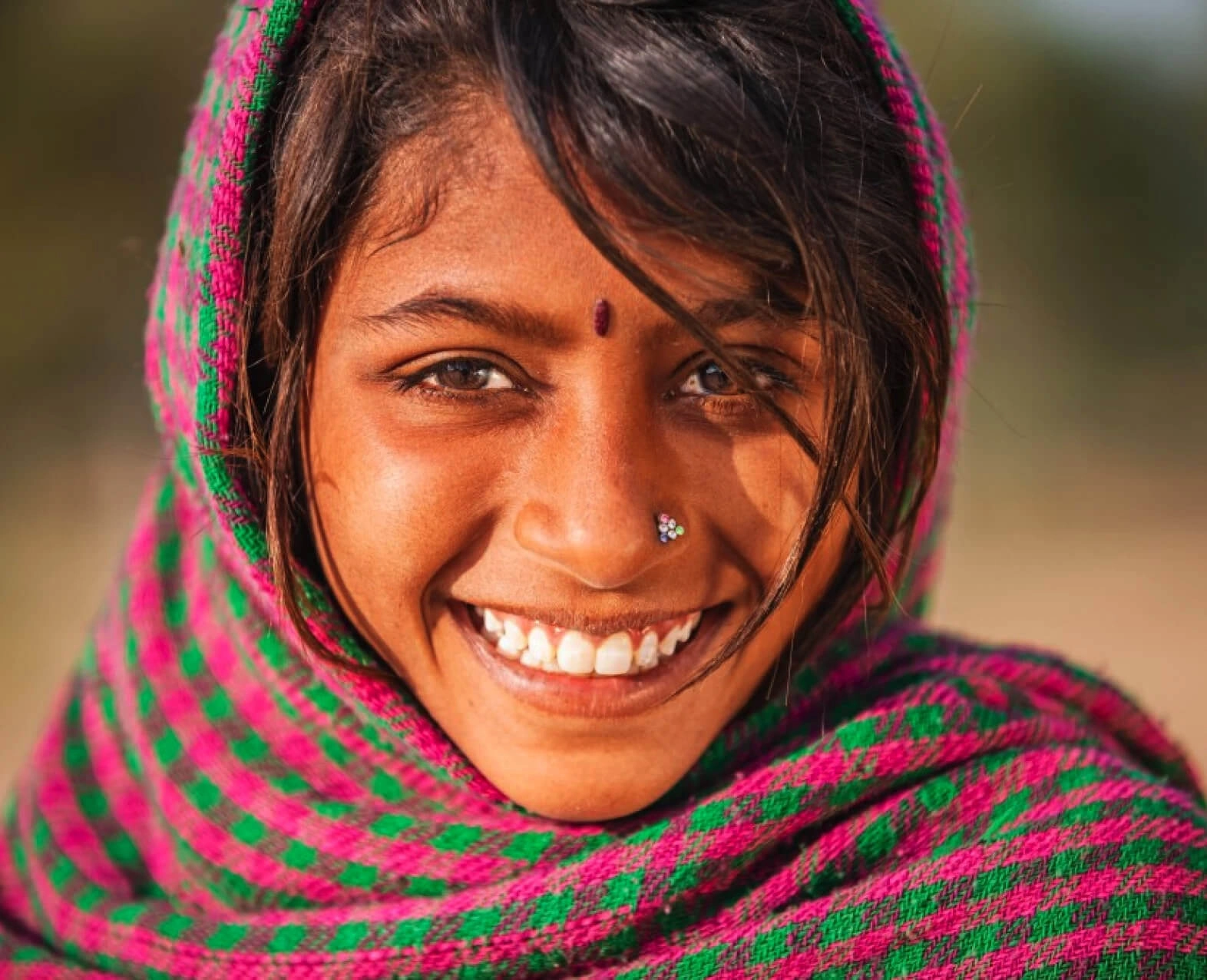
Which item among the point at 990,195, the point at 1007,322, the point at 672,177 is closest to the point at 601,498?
the point at 672,177

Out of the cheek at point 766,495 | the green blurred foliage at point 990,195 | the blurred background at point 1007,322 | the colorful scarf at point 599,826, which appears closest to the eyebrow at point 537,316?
the cheek at point 766,495

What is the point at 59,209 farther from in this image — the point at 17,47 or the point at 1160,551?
the point at 1160,551

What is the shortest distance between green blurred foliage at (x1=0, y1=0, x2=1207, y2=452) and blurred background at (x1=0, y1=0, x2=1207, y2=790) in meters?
0.01

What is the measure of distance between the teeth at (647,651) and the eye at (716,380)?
0.85 feet

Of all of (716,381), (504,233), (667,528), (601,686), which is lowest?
(601,686)

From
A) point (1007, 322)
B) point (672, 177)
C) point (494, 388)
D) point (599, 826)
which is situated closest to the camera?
point (672, 177)

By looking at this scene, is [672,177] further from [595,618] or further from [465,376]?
[595,618]

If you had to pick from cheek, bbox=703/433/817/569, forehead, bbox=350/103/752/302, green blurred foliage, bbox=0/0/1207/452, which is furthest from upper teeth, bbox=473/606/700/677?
green blurred foliage, bbox=0/0/1207/452

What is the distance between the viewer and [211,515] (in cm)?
165

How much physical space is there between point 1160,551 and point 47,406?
4827 mm

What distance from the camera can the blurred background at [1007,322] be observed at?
5.03 m

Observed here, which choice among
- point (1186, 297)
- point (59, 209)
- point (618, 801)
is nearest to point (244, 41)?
point (618, 801)

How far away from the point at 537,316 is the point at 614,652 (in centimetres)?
36

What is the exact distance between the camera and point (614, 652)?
143 cm
